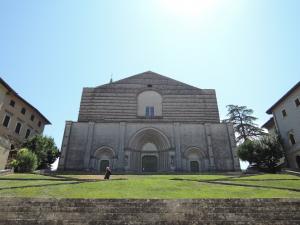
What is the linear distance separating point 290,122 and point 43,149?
26445mm

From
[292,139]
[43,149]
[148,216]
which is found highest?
[292,139]

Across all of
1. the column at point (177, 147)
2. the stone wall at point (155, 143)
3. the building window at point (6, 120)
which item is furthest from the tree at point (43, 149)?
the column at point (177, 147)

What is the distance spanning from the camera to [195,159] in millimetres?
25406

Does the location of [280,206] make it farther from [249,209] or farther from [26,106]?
[26,106]

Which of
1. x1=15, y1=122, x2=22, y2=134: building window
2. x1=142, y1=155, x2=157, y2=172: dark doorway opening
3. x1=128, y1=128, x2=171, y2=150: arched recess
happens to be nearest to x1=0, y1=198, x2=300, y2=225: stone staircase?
x1=128, y1=128, x2=171, y2=150: arched recess

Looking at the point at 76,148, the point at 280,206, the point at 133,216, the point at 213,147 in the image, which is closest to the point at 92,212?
the point at 133,216

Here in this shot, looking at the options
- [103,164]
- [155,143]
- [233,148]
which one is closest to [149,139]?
[155,143]

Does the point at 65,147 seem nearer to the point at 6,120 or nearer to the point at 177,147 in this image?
the point at 6,120

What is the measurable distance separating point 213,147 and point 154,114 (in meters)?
8.11

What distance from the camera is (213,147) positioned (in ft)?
83.6

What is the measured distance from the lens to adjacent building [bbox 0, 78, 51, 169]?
23073mm

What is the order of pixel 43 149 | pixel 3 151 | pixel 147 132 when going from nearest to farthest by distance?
1. pixel 3 151
2. pixel 43 149
3. pixel 147 132

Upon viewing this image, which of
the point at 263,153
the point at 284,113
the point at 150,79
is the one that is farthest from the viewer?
the point at 150,79

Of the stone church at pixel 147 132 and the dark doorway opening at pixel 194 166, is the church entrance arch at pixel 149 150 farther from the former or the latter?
the dark doorway opening at pixel 194 166
